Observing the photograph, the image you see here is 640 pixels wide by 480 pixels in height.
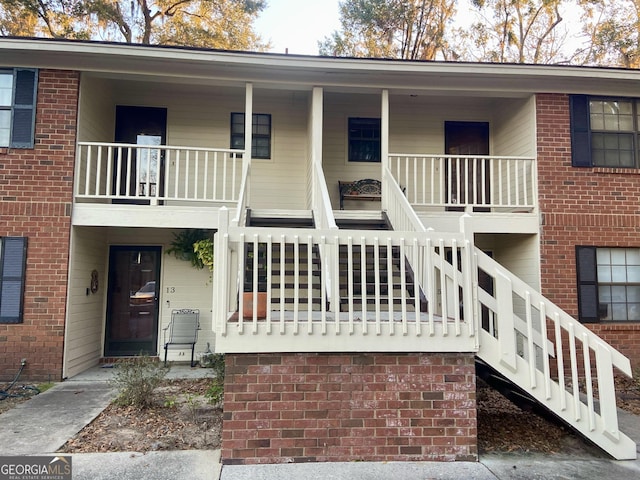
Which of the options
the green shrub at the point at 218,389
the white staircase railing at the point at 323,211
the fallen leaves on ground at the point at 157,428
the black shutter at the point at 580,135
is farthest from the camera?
the black shutter at the point at 580,135

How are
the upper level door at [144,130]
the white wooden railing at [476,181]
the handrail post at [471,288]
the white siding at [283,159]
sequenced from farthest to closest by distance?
the white siding at [283,159], the upper level door at [144,130], the white wooden railing at [476,181], the handrail post at [471,288]

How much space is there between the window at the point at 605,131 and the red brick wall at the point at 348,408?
541cm

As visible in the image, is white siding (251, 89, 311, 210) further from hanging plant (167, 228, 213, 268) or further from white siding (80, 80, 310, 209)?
hanging plant (167, 228, 213, 268)

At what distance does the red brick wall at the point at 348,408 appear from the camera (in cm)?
338

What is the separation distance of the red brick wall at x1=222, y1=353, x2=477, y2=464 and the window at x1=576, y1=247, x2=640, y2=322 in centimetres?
455

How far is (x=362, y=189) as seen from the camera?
26.4 feet

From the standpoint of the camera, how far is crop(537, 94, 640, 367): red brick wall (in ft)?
22.7

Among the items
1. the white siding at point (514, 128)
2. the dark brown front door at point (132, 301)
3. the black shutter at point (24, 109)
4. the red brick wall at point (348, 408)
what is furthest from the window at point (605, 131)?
the black shutter at point (24, 109)

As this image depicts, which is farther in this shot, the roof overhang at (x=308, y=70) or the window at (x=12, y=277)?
the roof overhang at (x=308, y=70)

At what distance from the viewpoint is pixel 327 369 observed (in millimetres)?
3465

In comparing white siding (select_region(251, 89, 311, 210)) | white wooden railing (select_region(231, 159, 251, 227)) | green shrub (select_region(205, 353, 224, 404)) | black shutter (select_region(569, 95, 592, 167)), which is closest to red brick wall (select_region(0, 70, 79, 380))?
green shrub (select_region(205, 353, 224, 404))

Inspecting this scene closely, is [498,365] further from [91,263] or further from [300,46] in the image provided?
[300,46]

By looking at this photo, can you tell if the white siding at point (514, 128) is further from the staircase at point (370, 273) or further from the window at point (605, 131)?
the staircase at point (370, 273)

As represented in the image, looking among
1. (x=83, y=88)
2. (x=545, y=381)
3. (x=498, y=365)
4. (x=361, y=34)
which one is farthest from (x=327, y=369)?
(x=361, y=34)
